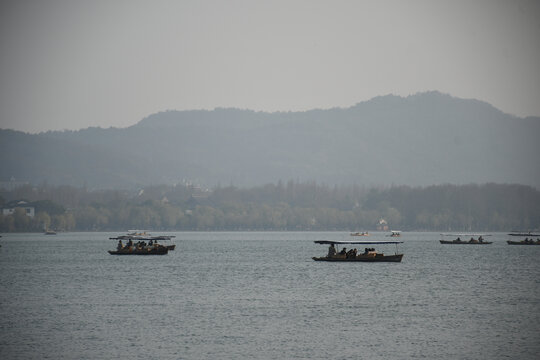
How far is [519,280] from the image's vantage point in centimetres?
9456

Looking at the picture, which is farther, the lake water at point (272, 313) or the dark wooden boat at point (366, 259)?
the dark wooden boat at point (366, 259)

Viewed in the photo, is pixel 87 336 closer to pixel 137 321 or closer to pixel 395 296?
pixel 137 321

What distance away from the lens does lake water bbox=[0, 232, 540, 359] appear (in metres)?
50.4

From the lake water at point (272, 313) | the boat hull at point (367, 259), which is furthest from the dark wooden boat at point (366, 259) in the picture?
the lake water at point (272, 313)

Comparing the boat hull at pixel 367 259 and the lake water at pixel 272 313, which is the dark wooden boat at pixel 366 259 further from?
the lake water at pixel 272 313

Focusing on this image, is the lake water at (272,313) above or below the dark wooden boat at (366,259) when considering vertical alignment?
below

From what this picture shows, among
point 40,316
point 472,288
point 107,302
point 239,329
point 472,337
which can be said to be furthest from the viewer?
point 472,288

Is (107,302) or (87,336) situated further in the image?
(107,302)

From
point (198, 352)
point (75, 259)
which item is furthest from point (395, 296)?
point (75, 259)

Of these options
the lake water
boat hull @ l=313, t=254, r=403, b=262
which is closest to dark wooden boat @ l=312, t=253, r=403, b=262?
boat hull @ l=313, t=254, r=403, b=262

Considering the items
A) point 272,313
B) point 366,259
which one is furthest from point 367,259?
point 272,313

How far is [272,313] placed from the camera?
214ft

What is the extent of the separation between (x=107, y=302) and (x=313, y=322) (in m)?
22.5

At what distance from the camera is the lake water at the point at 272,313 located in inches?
1984
